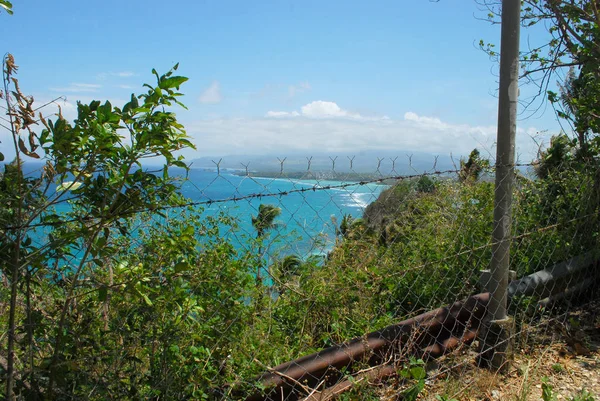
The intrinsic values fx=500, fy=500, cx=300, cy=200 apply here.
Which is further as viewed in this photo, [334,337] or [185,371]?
[334,337]

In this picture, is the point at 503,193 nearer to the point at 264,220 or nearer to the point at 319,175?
the point at 319,175

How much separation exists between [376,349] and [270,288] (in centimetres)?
84

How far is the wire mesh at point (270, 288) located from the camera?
2.23 m

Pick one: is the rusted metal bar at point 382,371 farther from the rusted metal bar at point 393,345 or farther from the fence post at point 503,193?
the fence post at point 503,193

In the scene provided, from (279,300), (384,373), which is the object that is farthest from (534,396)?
(279,300)

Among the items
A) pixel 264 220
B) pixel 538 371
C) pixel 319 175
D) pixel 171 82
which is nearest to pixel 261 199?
pixel 319 175

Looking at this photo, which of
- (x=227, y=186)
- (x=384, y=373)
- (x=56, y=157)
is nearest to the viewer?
(x=56, y=157)

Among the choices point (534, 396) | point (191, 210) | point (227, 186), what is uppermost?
point (227, 186)

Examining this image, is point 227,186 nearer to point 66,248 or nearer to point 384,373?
point 66,248

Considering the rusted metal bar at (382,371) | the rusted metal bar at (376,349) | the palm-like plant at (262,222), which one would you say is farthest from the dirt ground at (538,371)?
the palm-like plant at (262,222)

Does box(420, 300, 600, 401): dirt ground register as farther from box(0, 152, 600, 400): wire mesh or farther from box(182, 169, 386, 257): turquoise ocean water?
box(182, 169, 386, 257): turquoise ocean water

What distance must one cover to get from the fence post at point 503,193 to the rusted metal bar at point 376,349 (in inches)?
7.7

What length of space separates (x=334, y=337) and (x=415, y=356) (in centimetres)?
62

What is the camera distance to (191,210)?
9.84 ft
